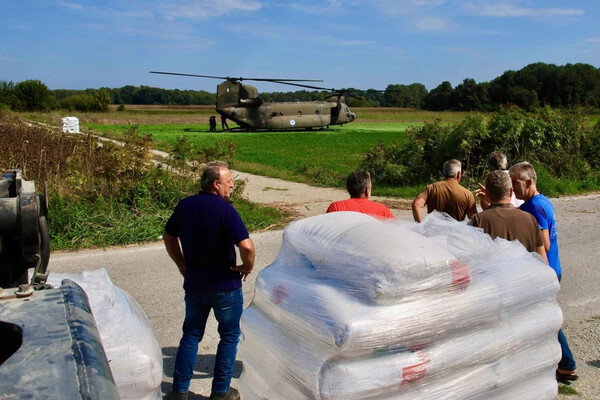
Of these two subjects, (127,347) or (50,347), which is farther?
(127,347)

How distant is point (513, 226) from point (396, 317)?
1824mm

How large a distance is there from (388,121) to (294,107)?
2392cm

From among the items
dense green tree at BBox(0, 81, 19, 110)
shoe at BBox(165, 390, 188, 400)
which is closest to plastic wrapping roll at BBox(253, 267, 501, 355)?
shoe at BBox(165, 390, 188, 400)

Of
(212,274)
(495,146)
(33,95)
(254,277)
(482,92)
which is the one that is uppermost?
(482,92)

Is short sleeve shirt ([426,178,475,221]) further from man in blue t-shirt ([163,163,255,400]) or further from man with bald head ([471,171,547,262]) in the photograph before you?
man in blue t-shirt ([163,163,255,400])

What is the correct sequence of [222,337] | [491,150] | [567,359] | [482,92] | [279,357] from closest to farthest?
[279,357] < [222,337] < [567,359] < [491,150] < [482,92]

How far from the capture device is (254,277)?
25.0 feet

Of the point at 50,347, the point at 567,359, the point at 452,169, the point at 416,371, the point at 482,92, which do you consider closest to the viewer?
the point at 50,347

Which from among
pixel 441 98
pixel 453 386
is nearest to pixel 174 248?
pixel 453 386

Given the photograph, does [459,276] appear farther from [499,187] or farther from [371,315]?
[499,187]

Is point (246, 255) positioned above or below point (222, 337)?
above

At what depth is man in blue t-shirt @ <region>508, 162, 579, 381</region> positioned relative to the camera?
4781 millimetres

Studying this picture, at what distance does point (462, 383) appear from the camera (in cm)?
327

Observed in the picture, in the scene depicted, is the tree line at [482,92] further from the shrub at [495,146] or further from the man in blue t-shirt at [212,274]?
→ the man in blue t-shirt at [212,274]
